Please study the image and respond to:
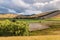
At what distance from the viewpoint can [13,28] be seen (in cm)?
750

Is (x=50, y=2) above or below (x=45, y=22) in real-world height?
above

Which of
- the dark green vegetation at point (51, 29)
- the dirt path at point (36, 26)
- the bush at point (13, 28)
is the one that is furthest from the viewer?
the bush at point (13, 28)

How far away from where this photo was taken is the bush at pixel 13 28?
7.16 meters

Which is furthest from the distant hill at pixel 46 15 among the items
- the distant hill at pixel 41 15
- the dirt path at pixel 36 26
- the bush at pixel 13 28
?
the bush at pixel 13 28

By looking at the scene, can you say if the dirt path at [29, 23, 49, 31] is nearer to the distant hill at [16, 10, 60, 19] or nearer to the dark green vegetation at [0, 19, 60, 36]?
the dark green vegetation at [0, 19, 60, 36]

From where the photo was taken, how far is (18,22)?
7.29m

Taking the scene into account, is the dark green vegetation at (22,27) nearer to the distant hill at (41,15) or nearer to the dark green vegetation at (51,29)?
the dark green vegetation at (51,29)

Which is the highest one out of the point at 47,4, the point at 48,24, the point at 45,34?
the point at 47,4

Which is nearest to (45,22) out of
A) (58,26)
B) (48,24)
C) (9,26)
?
(48,24)

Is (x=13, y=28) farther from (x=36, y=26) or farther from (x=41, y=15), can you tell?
(x=41, y=15)

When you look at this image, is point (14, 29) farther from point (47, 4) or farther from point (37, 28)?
point (47, 4)

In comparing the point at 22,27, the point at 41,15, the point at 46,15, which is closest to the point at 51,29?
the point at 46,15

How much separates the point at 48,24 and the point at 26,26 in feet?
3.60

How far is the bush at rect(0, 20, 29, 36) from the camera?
716 centimetres
